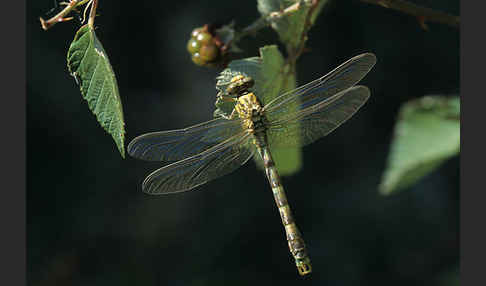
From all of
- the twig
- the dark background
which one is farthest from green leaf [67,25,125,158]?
the dark background

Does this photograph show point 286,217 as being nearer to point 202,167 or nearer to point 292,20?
point 202,167

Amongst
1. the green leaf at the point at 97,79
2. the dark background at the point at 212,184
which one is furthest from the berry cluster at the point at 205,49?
the dark background at the point at 212,184

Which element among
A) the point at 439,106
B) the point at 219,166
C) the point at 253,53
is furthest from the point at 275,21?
the point at 439,106

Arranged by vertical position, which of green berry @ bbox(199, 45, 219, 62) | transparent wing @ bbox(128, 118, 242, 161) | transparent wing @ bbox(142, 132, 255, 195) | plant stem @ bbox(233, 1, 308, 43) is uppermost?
plant stem @ bbox(233, 1, 308, 43)

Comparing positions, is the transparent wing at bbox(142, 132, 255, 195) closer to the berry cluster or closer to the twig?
the berry cluster

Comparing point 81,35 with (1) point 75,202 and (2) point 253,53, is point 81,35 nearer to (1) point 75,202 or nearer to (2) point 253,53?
(2) point 253,53

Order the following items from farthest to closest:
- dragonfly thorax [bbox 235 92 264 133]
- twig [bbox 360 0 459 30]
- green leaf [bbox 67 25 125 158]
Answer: dragonfly thorax [bbox 235 92 264 133] < twig [bbox 360 0 459 30] < green leaf [bbox 67 25 125 158]

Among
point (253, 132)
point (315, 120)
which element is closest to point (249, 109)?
point (253, 132)
